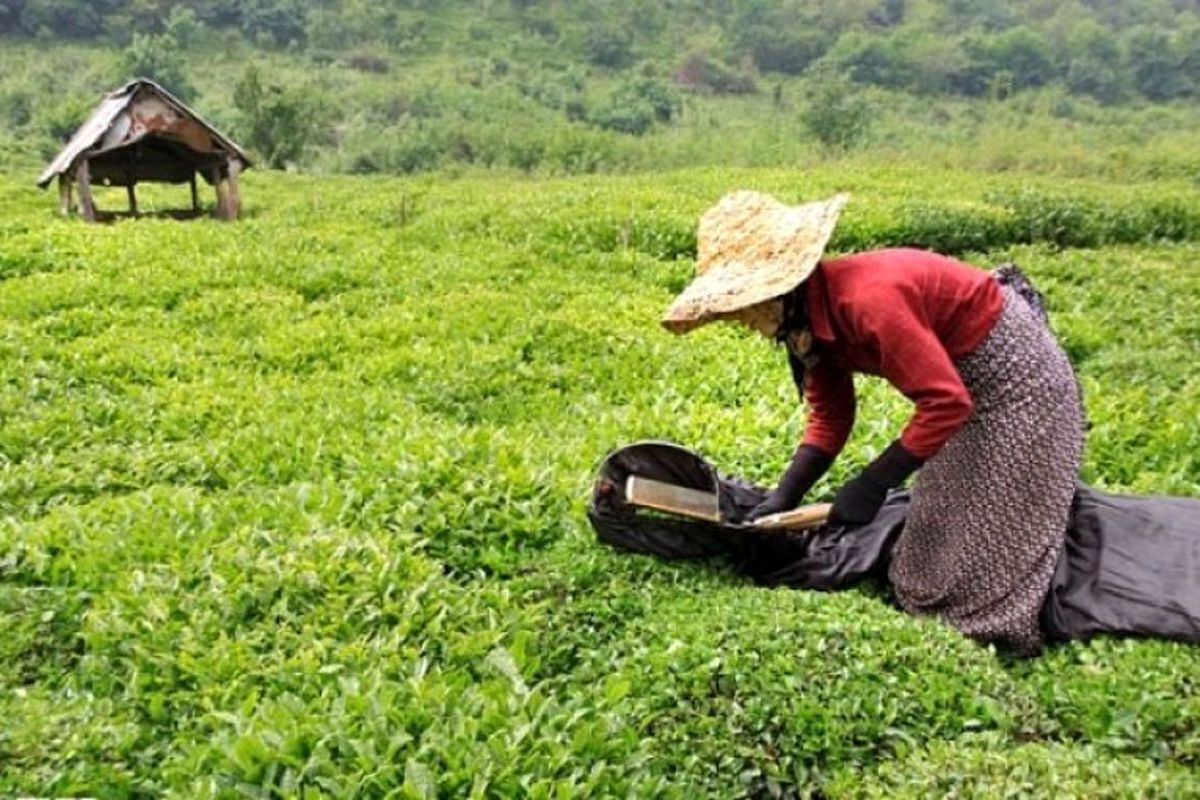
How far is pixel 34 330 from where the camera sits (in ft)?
25.6

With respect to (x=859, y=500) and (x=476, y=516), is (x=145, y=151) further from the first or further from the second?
(x=859, y=500)

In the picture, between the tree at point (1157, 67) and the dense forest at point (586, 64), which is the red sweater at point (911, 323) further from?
the tree at point (1157, 67)

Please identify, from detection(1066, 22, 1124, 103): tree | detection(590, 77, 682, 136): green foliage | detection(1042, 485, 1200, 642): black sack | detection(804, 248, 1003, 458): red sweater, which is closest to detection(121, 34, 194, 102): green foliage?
detection(590, 77, 682, 136): green foliage

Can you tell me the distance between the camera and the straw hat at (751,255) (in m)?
3.40

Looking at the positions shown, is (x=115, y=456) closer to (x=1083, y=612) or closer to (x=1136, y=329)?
(x=1083, y=612)

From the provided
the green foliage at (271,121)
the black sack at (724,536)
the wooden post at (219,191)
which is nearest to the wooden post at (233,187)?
the wooden post at (219,191)

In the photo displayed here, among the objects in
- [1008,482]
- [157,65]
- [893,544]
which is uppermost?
[157,65]

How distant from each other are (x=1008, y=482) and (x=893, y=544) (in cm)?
71

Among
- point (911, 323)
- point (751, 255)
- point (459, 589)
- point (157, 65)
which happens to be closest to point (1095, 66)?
point (157, 65)

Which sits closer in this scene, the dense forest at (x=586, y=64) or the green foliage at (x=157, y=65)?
the dense forest at (x=586, y=64)

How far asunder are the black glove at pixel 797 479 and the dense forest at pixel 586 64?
2718 cm

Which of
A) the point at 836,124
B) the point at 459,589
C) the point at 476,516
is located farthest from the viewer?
the point at 836,124

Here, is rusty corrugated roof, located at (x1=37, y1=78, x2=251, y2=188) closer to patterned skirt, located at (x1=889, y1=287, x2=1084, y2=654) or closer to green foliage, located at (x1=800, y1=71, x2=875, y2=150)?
patterned skirt, located at (x1=889, y1=287, x2=1084, y2=654)

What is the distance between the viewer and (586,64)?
63.8 meters
